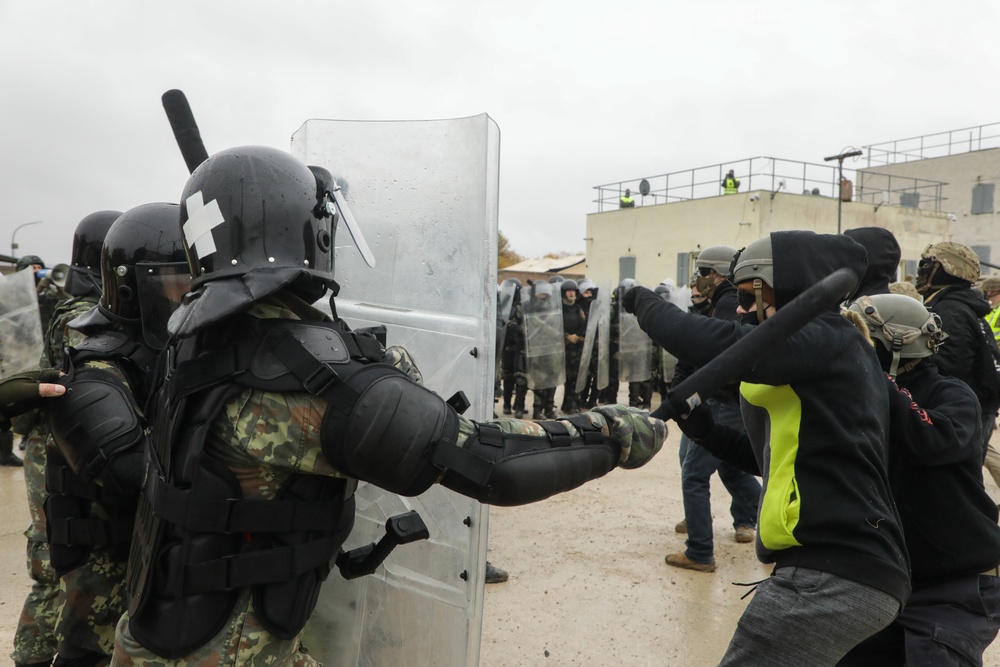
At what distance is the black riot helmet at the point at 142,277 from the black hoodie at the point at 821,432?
1.59 m

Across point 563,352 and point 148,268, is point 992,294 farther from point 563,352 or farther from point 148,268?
point 148,268

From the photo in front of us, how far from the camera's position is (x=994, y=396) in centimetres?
406

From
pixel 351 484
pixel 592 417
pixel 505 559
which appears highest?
pixel 592 417

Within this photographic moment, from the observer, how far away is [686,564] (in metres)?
4.52

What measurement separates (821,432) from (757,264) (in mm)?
476

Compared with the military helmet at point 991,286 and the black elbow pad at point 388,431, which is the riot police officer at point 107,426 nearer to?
the black elbow pad at point 388,431

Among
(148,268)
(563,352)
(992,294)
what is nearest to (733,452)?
(148,268)

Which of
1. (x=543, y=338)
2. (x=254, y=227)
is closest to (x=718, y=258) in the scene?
(x=254, y=227)

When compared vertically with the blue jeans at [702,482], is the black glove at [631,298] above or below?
above

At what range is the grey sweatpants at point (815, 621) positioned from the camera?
187 cm

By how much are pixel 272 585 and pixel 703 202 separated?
2166cm

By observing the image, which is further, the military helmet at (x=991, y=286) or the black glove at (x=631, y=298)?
the military helmet at (x=991, y=286)

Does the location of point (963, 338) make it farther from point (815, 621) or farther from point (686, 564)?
point (815, 621)

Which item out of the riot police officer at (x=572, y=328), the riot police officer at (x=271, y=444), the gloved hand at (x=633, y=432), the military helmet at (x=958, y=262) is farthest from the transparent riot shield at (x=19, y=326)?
the riot police officer at (x=572, y=328)
